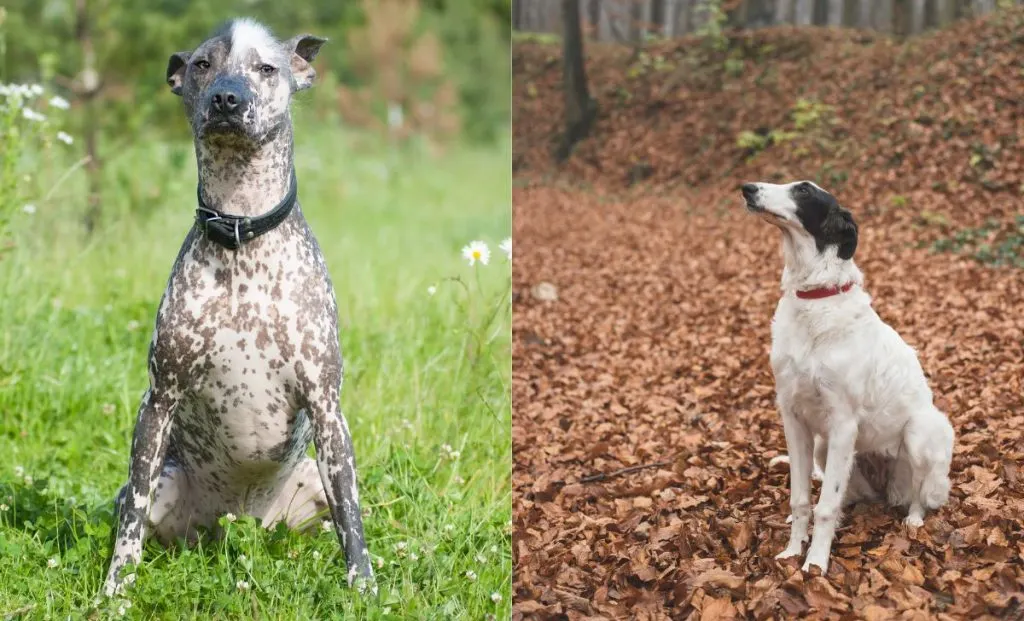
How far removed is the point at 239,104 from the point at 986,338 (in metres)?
4.53

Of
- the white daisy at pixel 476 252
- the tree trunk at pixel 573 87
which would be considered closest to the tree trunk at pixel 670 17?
the tree trunk at pixel 573 87

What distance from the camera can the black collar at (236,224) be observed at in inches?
110

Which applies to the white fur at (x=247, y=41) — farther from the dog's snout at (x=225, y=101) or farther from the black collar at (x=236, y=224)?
the black collar at (x=236, y=224)

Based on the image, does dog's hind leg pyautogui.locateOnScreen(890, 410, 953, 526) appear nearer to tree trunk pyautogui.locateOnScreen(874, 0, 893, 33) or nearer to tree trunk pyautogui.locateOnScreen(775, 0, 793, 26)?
tree trunk pyautogui.locateOnScreen(874, 0, 893, 33)

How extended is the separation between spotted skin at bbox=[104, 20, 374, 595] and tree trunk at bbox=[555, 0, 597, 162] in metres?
8.03

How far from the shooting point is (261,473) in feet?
10.0

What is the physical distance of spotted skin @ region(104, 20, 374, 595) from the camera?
108 inches

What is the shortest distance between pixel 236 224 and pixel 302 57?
545 millimetres

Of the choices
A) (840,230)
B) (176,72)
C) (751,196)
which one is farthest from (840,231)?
(176,72)

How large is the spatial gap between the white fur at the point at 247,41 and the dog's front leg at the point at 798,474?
2.04 metres

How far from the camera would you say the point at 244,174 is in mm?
2783

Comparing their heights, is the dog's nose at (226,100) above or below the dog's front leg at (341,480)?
above

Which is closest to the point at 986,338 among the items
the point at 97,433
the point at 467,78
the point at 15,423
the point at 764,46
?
the point at 97,433

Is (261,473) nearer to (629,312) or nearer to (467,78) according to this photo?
(629,312)
